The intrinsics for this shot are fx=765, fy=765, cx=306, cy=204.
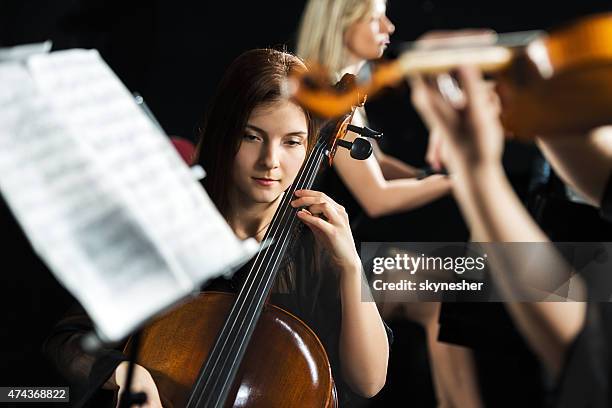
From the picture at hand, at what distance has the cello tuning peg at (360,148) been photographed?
4.10 feet

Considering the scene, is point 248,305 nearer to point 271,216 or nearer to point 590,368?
point 271,216

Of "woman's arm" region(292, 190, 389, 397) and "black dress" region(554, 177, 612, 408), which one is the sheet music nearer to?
"woman's arm" region(292, 190, 389, 397)

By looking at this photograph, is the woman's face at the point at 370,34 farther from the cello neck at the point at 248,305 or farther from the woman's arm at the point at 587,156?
the woman's arm at the point at 587,156

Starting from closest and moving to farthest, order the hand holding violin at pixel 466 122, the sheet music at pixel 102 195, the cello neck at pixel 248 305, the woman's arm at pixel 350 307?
the hand holding violin at pixel 466 122 → the sheet music at pixel 102 195 → the cello neck at pixel 248 305 → the woman's arm at pixel 350 307

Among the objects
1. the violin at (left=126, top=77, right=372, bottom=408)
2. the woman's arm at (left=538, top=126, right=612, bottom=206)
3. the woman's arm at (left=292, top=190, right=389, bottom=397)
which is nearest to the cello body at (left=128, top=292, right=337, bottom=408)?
the violin at (left=126, top=77, right=372, bottom=408)

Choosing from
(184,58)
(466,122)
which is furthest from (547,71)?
(184,58)

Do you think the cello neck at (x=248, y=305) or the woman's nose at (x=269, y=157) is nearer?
the cello neck at (x=248, y=305)

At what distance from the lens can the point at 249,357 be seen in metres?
1.13

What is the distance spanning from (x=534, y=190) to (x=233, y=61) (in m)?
0.57

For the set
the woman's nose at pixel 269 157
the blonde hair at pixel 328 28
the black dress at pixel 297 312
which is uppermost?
the blonde hair at pixel 328 28

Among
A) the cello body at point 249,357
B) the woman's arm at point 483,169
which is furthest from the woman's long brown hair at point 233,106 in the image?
the woman's arm at point 483,169

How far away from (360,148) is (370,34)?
201 mm

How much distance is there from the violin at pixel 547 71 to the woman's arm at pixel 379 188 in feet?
0.94

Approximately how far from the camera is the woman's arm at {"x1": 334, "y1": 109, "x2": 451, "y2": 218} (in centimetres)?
131
